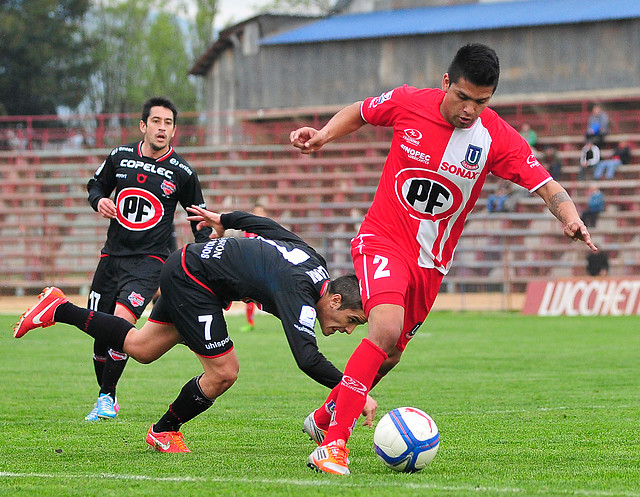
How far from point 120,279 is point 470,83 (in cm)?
392

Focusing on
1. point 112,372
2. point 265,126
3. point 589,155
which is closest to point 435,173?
point 112,372

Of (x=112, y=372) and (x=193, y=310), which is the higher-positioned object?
(x=193, y=310)

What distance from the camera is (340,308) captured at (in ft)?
19.0

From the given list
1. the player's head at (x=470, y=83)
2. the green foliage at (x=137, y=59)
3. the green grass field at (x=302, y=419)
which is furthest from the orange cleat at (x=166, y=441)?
the green foliage at (x=137, y=59)

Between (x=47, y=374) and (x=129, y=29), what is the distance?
5575cm

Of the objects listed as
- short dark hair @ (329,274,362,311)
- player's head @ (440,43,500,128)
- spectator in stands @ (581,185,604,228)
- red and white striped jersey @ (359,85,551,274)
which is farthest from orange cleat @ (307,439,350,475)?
spectator in stands @ (581,185,604,228)

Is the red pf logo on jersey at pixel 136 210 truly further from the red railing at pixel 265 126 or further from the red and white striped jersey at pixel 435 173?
the red railing at pixel 265 126

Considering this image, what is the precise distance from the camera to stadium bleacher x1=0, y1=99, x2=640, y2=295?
24.3 metres

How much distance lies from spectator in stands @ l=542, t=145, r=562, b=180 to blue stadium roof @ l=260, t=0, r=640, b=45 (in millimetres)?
7548

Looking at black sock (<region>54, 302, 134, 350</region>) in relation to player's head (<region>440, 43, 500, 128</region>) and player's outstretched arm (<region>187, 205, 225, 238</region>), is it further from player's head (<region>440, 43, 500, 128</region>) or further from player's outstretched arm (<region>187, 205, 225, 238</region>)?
player's head (<region>440, 43, 500, 128</region>)

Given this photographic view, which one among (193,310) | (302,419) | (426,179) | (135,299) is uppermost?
(426,179)

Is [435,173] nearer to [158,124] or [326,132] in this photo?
[326,132]

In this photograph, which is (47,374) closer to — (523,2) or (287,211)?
(287,211)

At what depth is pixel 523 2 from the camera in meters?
37.2
